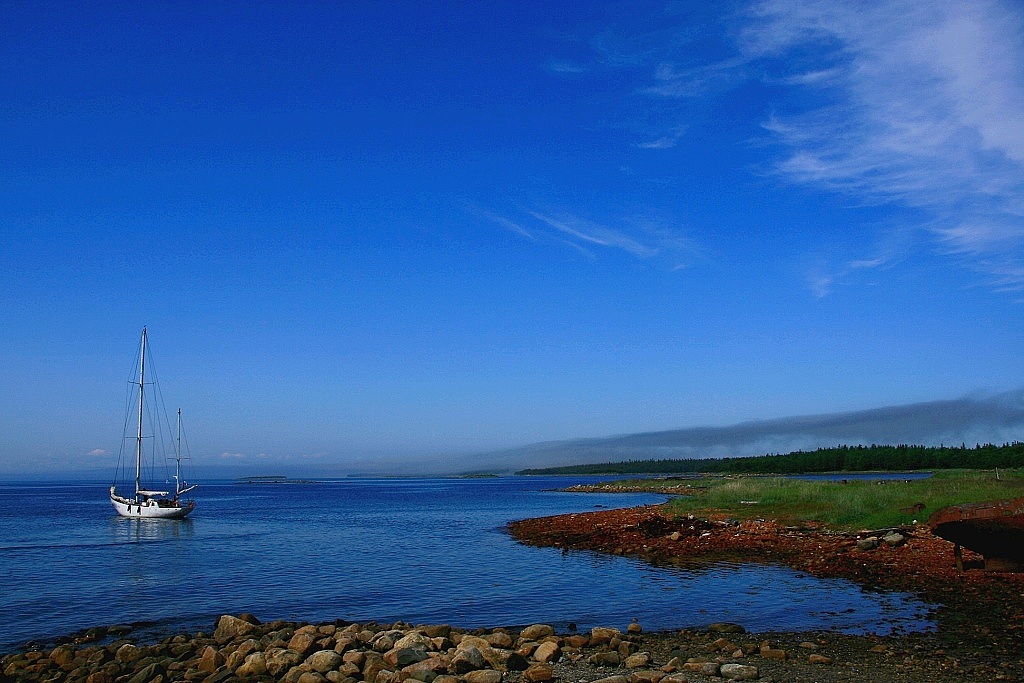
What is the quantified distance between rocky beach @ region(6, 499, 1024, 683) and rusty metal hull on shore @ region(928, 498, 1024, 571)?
62 centimetres

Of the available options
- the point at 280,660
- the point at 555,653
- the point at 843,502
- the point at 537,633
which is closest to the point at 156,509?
the point at 843,502

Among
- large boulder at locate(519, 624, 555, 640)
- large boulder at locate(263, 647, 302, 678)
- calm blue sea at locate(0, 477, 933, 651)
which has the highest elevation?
large boulder at locate(263, 647, 302, 678)

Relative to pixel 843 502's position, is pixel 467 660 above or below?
above

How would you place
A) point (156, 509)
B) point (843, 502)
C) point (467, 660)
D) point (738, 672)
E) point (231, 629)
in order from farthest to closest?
point (156, 509)
point (843, 502)
point (231, 629)
point (467, 660)
point (738, 672)

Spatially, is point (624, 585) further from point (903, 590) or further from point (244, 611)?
point (244, 611)

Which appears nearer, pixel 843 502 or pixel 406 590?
pixel 406 590

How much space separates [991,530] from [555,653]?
14.5m

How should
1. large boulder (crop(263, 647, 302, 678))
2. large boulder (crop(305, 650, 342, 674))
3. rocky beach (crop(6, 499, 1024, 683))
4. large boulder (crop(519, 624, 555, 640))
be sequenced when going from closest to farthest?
rocky beach (crop(6, 499, 1024, 683)), large boulder (crop(305, 650, 342, 674)), large boulder (crop(263, 647, 302, 678)), large boulder (crop(519, 624, 555, 640))

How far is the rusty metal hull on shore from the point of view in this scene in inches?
841

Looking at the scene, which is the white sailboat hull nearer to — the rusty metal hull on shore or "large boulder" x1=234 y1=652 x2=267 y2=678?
"large boulder" x1=234 y1=652 x2=267 y2=678

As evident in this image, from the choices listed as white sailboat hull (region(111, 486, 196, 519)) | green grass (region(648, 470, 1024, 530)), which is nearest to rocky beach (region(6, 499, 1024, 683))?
green grass (region(648, 470, 1024, 530))

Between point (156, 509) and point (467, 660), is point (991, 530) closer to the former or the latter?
point (467, 660)

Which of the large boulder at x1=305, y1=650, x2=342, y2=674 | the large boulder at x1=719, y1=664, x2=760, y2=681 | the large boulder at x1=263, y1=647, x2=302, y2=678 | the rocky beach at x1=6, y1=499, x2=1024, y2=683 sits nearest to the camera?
the large boulder at x1=719, y1=664, x2=760, y2=681

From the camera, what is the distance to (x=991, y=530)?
70.7 feet
